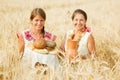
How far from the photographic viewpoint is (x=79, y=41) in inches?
78.0

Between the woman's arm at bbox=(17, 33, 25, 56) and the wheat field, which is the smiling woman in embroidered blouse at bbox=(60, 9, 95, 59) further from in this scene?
the woman's arm at bbox=(17, 33, 25, 56)

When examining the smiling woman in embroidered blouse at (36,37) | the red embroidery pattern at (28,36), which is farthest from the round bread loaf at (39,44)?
the red embroidery pattern at (28,36)

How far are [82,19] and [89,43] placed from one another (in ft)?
0.43

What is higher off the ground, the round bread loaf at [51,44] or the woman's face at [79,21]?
the woman's face at [79,21]

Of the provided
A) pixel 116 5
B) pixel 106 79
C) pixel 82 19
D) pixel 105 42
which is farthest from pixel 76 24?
pixel 116 5

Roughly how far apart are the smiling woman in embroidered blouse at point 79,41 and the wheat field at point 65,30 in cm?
9

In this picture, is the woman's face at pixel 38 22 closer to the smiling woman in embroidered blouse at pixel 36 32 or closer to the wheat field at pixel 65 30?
the smiling woman in embroidered blouse at pixel 36 32

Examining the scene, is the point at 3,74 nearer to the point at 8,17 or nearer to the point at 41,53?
the point at 41,53

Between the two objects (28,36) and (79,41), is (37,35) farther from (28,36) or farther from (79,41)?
(79,41)

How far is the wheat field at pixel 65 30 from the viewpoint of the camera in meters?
1.44

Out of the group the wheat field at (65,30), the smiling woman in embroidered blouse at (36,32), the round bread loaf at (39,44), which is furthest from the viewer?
the smiling woman in embroidered blouse at (36,32)

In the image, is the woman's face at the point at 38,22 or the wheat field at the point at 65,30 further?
the woman's face at the point at 38,22

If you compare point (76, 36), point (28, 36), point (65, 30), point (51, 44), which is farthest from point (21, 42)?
point (65, 30)

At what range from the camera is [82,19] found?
200 cm
